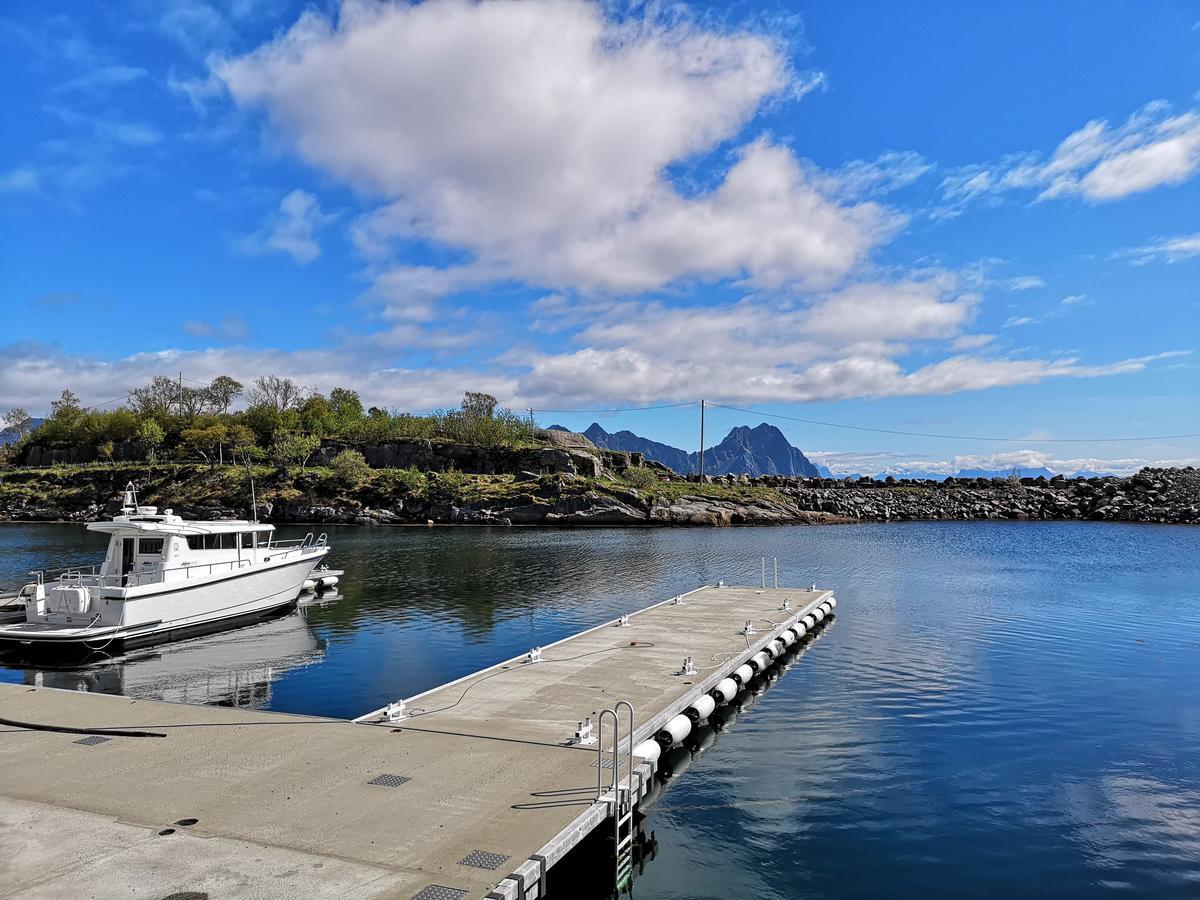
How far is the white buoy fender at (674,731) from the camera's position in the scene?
1798cm

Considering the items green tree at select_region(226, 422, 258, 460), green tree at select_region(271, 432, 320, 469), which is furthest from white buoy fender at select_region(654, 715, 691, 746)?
green tree at select_region(226, 422, 258, 460)

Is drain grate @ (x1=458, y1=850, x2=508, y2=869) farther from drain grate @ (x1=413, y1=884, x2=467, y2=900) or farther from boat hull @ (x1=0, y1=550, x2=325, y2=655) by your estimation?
boat hull @ (x1=0, y1=550, x2=325, y2=655)

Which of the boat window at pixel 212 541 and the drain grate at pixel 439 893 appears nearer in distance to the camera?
the drain grate at pixel 439 893

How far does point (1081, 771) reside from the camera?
61.3ft

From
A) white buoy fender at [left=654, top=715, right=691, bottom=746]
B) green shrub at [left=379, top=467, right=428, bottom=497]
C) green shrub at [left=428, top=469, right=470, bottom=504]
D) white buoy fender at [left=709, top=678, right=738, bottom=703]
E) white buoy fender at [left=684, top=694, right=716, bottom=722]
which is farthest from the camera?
green shrub at [left=379, top=467, right=428, bottom=497]

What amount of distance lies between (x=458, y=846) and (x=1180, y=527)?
123914mm

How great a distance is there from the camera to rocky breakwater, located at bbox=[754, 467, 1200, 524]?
120938mm

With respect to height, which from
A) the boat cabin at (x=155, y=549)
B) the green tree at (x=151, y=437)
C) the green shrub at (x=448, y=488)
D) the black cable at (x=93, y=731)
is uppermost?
the green tree at (x=151, y=437)

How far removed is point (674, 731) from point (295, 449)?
13931cm

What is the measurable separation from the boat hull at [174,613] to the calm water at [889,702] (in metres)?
1.18

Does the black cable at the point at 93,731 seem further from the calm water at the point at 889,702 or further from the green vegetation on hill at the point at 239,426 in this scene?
the green vegetation on hill at the point at 239,426

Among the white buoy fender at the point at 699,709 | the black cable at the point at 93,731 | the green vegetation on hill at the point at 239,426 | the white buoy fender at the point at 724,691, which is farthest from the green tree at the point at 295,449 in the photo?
the white buoy fender at the point at 699,709

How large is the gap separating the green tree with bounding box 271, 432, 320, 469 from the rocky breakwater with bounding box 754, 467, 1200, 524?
88.9 metres

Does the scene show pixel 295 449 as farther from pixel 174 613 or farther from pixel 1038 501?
pixel 1038 501
